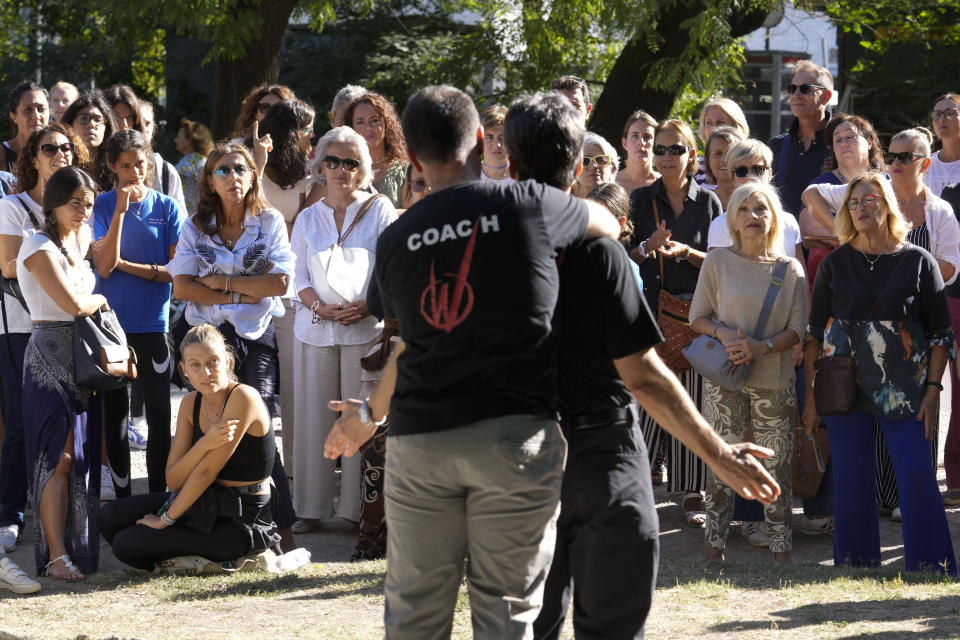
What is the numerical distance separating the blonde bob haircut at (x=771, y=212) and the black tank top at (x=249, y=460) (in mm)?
2371

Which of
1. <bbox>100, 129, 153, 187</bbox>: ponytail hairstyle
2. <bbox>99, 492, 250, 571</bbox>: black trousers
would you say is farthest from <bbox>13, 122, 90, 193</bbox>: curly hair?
<bbox>99, 492, 250, 571</bbox>: black trousers

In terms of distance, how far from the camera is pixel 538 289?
302 cm

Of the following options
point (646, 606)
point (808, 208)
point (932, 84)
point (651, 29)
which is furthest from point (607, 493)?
point (932, 84)

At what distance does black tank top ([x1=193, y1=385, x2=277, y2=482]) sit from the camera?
5809mm

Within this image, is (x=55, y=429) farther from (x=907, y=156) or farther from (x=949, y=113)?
(x=949, y=113)

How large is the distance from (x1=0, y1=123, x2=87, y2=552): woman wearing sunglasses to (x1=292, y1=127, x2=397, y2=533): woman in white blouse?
1295 millimetres

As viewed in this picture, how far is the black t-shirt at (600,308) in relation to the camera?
3193mm

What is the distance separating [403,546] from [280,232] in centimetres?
365

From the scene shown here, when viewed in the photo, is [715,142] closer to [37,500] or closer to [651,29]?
[37,500]

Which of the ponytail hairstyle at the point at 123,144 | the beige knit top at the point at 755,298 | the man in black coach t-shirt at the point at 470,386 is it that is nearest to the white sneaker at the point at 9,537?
the ponytail hairstyle at the point at 123,144

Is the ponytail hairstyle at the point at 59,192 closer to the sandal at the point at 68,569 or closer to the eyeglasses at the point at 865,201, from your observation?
the sandal at the point at 68,569

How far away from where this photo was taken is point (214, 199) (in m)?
6.54

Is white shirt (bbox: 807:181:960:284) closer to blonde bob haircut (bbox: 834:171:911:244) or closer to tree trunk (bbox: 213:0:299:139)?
blonde bob haircut (bbox: 834:171:911:244)

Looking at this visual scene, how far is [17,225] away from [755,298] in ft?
11.6
